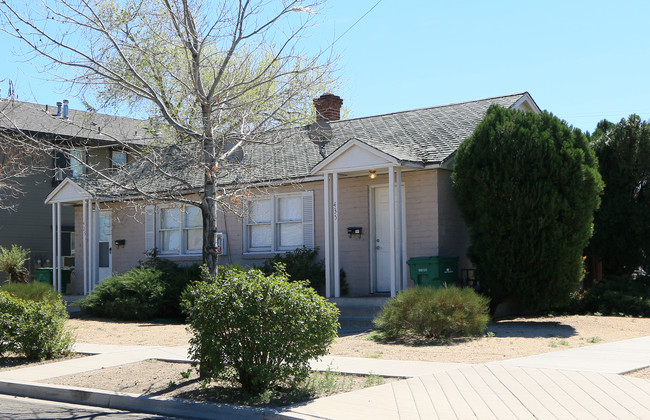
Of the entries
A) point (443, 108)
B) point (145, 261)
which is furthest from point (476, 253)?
point (145, 261)

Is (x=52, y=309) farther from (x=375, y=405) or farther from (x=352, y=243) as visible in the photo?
(x=352, y=243)

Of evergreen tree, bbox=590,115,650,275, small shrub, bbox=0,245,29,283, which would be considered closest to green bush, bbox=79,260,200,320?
small shrub, bbox=0,245,29,283

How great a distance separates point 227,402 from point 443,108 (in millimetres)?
12440

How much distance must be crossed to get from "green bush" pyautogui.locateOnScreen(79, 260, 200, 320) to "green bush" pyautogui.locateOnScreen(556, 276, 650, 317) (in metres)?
8.61

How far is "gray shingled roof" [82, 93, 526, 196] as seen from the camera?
610 inches

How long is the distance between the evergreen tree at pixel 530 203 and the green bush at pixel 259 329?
21.9 ft

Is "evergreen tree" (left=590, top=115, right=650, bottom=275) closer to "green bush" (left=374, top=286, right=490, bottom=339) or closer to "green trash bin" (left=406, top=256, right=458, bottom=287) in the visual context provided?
"green trash bin" (left=406, top=256, right=458, bottom=287)

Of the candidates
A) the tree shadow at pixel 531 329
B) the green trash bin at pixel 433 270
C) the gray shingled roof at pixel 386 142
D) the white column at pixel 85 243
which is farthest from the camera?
the white column at pixel 85 243

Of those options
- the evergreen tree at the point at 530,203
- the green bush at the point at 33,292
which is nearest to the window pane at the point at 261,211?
the green bush at the point at 33,292

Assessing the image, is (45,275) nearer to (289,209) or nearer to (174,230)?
(174,230)

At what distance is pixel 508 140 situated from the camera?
13.8 meters

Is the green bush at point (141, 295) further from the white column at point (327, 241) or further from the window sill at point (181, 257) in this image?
the white column at point (327, 241)

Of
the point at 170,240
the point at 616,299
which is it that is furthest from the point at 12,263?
the point at 616,299

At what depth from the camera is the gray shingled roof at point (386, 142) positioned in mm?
15492
